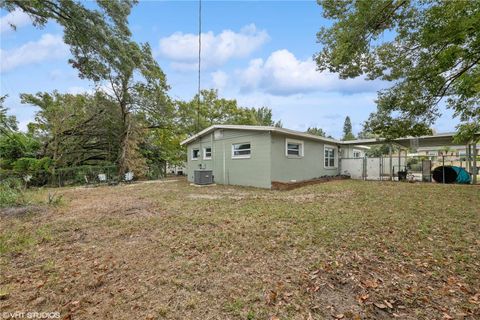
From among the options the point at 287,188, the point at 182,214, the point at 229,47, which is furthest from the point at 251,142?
the point at 182,214

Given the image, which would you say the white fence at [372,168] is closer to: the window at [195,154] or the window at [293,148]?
the window at [293,148]

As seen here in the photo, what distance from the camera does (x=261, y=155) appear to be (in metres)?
10.6

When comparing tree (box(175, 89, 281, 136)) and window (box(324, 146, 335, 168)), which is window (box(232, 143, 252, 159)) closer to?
window (box(324, 146, 335, 168))

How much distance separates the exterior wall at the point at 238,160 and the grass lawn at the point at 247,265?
16.9 feet

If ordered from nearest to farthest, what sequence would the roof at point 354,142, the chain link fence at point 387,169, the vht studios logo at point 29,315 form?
the vht studios logo at point 29,315 → the roof at point 354,142 → the chain link fence at point 387,169

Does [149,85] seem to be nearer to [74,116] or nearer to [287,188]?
[74,116]

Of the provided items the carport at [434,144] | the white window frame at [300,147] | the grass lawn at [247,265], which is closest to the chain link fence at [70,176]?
the grass lawn at [247,265]

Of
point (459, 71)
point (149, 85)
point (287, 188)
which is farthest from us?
point (149, 85)

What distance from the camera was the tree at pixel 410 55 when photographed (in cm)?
497

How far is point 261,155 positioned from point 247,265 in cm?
781

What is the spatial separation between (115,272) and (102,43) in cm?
704

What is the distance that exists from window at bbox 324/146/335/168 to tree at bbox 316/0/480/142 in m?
5.91

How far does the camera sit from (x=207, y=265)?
10.0 ft

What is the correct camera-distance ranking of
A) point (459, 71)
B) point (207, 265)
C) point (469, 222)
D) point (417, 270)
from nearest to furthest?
point (417, 270) < point (207, 265) < point (469, 222) < point (459, 71)
